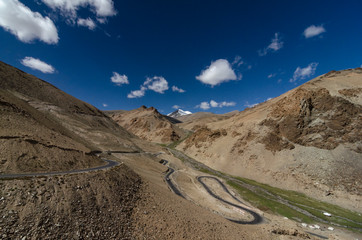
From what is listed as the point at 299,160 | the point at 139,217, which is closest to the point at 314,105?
the point at 299,160

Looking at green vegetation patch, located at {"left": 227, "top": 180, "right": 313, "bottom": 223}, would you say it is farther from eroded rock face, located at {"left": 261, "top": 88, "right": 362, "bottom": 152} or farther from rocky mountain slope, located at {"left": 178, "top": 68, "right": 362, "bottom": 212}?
eroded rock face, located at {"left": 261, "top": 88, "right": 362, "bottom": 152}

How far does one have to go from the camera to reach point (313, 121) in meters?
67.3

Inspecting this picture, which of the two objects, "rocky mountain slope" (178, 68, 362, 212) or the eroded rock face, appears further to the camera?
the eroded rock face

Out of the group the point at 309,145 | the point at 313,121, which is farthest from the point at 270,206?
the point at 313,121

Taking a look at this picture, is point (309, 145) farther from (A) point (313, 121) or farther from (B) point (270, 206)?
(B) point (270, 206)

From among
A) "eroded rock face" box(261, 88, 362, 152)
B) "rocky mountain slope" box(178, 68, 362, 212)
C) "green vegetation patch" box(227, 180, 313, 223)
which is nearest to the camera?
"green vegetation patch" box(227, 180, 313, 223)

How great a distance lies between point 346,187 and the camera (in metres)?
47.9

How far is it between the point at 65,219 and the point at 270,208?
45.2 meters

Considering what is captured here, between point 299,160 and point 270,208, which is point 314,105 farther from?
point 270,208

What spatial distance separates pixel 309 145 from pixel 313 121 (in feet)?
36.2

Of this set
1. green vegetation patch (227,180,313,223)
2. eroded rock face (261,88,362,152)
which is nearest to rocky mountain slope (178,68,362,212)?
eroded rock face (261,88,362,152)

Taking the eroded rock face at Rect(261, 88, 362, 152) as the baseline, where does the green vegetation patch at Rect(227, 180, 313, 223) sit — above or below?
below

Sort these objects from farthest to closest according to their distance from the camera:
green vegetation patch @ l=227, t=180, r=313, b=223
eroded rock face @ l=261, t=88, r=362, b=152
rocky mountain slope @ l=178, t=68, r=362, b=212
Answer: eroded rock face @ l=261, t=88, r=362, b=152, rocky mountain slope @ l=178, t=68, r=362, b=212, green vegetation patch @ l=227, t=180, r=313, b=223

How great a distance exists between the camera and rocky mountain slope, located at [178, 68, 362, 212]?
51.3 metres
